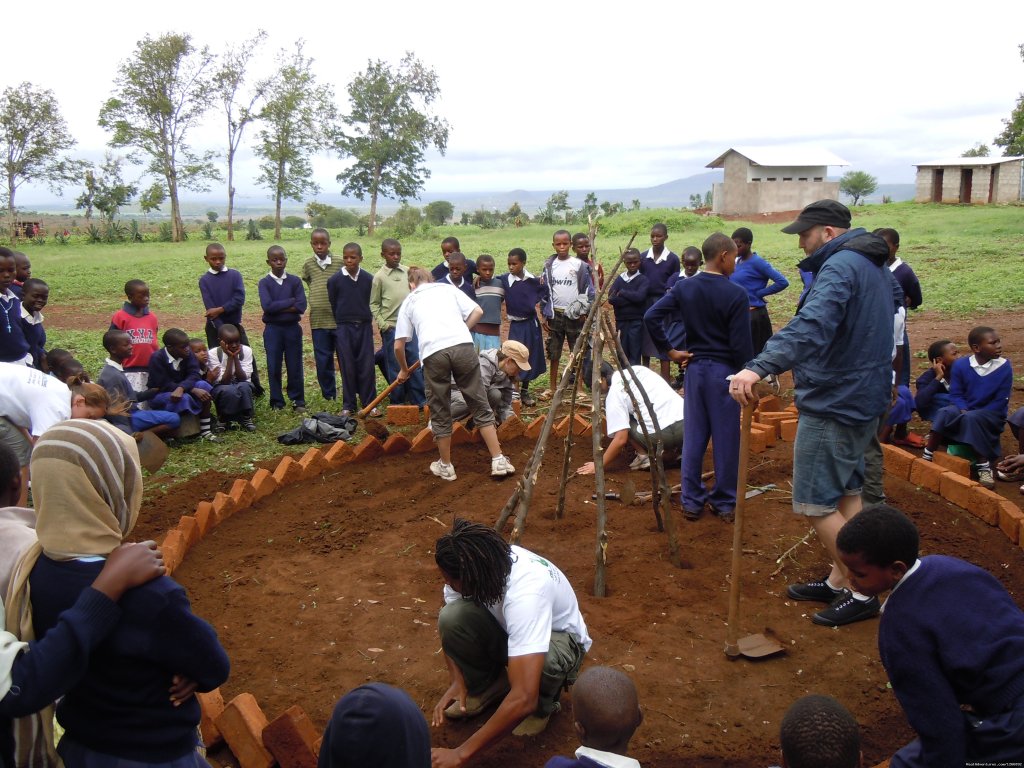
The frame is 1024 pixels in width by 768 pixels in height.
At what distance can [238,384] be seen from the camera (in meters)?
8.06

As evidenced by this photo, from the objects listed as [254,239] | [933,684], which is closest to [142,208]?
[254,239]

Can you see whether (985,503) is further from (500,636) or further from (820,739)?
(820,739)

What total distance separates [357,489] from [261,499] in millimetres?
726

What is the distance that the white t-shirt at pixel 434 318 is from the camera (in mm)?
6531

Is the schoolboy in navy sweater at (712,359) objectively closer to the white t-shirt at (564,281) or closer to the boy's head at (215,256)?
the white t-shirt at (564,281)

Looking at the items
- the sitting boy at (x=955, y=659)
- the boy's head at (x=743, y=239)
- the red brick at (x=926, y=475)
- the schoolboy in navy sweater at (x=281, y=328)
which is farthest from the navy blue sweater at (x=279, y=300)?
the sitting boy at (x=955, y=659)

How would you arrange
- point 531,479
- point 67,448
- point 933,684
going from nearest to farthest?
point 67,448 → point 933,684 → point 531,479

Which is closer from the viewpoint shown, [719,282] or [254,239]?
[719,282]

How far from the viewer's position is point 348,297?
333 inches

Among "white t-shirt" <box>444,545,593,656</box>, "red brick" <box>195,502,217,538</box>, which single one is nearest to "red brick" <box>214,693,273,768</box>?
"white t-shirt" <box>444,545,593,656</box>

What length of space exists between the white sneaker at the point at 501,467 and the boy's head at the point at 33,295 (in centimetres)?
429

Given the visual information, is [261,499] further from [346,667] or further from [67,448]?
[67,448]

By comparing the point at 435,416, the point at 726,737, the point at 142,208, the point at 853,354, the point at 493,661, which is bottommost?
the point at 726,737

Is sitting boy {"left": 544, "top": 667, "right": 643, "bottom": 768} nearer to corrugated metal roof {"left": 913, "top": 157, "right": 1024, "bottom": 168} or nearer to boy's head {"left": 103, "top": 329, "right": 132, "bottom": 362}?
boy's head {"left": 103, "top": 329, "right": 132, "bottom": 362}
